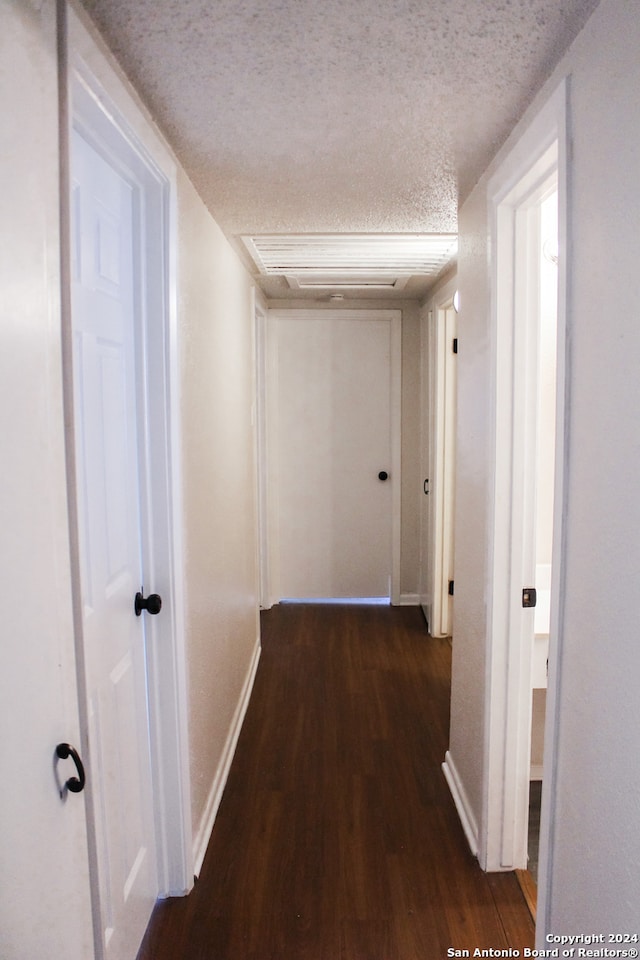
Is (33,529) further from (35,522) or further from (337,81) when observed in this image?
(337,81)

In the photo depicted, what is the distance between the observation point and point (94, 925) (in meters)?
1.10

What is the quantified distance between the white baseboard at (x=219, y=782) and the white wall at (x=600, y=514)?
3.56 feet

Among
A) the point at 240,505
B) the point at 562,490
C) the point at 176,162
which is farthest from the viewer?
the point at 240,505

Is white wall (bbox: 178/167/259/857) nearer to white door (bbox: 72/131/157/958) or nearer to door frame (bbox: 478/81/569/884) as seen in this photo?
white door (bbox: 72/131/157/958)

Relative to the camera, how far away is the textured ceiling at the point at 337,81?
1028 millimetres

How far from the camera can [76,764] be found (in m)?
0.97

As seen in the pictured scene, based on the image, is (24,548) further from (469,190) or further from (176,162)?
(469,190)

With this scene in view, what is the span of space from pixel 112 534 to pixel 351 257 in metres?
1.96

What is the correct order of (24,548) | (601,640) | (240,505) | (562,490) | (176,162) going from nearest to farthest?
(24,548) → (601,640) → (562,490) → (176,162) → (240,505)

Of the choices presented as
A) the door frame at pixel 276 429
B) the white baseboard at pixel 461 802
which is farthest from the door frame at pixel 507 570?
the door frame at pixel 276 429

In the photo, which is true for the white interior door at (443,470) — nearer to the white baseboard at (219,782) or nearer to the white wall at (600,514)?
the white baseboard at (219,782)

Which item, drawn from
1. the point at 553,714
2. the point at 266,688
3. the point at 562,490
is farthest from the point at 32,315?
Answer: the point at 266,688

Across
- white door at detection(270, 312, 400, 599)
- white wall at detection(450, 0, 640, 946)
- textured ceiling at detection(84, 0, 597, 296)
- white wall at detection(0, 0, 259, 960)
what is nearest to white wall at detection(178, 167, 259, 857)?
textured ceiling at detection(84, 0, 597, 296)

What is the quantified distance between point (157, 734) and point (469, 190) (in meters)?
1.93
